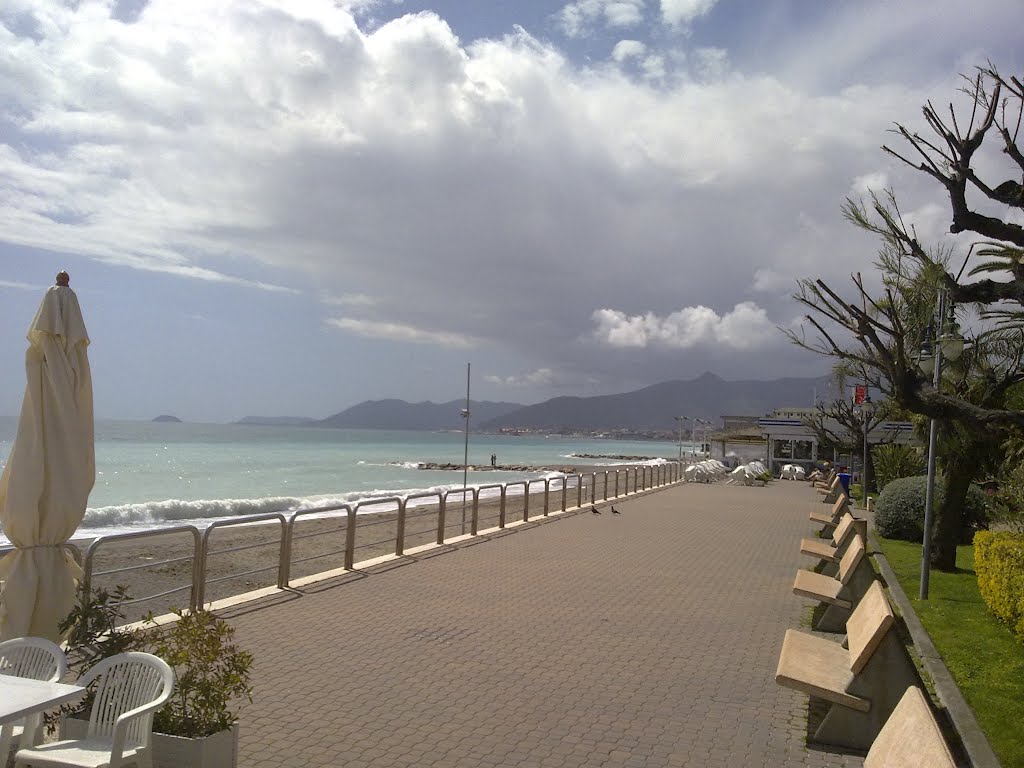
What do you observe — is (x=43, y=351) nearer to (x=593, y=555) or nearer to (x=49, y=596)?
(x=49, y=596)

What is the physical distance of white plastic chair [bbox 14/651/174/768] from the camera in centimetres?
356

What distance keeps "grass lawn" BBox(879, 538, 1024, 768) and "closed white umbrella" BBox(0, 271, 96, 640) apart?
5.67m

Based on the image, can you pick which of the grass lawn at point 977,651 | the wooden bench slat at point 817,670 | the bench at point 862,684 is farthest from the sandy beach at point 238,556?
the grass lawn at point 977,651

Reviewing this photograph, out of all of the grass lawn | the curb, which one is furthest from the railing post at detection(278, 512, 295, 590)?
the grass lawn

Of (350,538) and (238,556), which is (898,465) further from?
(350,538)

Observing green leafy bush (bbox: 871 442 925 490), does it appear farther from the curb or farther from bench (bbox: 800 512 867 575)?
the curb

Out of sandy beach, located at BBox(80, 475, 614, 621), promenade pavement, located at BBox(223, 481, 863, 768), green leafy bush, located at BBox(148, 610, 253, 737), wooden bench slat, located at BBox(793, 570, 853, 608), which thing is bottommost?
sandy beach, located at BBox(80, 475, 614, 621)

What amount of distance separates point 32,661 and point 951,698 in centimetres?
567

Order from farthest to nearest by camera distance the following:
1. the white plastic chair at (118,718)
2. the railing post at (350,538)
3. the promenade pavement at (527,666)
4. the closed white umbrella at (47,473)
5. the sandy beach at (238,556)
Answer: the sandy beach at (238,556), the railing post at (350,538), the closed white umbrella at (47,473), the promenade pavement at (527,666), the white plastic chair at (118,718)

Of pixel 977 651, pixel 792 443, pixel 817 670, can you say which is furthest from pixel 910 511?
pixel 792 443

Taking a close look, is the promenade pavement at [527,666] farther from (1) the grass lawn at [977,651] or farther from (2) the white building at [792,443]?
(2) the white building at [792,443]

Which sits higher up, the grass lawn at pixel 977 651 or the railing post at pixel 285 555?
the railing post at pixel 285 555

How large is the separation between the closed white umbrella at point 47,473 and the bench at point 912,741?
4.46 meters

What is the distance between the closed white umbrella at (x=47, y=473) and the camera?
5.16m
